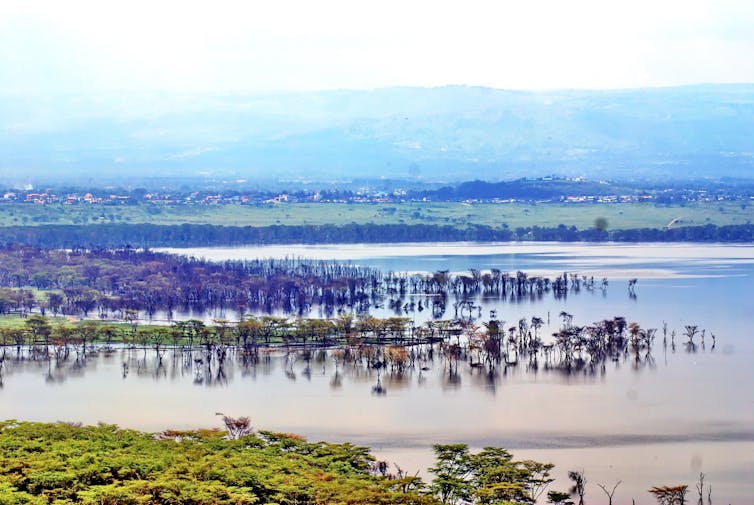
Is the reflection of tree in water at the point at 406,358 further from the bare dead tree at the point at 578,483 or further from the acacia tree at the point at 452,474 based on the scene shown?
the acacia tree at the point at 452,474

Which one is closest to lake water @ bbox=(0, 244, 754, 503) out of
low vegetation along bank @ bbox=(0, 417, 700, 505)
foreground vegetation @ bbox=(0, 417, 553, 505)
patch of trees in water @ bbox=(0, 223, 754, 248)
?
low vegetation along bank @ bbox=(0, 417, 700, 505)

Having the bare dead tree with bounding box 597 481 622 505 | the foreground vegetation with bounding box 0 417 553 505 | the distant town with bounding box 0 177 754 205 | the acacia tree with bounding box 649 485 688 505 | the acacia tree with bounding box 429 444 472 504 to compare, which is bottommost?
the bare dead tree with bounding box 597 481 622 505

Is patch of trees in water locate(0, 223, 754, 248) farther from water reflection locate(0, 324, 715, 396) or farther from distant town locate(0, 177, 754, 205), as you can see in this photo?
water reflection locate(0, 324, 715, 396)

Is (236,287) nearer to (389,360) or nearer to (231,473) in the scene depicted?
(389,360)

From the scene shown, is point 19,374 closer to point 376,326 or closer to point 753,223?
point 376,326

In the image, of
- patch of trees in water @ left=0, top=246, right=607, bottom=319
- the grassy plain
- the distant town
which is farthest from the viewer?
the distant town

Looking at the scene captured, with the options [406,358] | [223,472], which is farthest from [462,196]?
[223,472]
